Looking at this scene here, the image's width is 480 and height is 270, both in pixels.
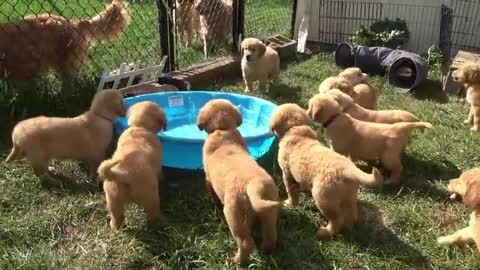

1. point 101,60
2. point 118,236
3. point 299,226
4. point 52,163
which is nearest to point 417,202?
point 299,226

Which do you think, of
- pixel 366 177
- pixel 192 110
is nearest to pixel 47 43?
pixel 192 110

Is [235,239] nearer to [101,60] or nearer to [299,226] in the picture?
[299,226]

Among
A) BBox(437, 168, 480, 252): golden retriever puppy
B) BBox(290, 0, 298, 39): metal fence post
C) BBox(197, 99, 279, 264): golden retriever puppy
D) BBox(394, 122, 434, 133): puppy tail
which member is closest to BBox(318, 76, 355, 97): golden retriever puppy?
BBox(394, 122, 434, 133): puppy tail

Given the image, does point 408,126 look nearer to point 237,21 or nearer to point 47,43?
point 47,43

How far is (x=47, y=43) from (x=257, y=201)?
11.2 ft

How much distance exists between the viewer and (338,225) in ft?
10.7

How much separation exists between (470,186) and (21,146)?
2.97 m

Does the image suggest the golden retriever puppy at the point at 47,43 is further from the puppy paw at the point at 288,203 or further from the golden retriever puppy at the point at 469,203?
the golden retriever puppy at the point at 469,203

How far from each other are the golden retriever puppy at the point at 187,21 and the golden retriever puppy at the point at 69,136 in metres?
4.22

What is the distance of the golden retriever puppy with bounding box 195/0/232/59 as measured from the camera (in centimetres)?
752

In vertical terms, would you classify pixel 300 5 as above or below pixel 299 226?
above

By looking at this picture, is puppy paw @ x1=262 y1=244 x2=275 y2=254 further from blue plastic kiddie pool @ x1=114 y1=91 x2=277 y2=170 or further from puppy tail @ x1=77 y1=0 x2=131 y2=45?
puppy tail @ x1=77 y1=0 x2=131 y2=45

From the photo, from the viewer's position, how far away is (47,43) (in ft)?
16.9

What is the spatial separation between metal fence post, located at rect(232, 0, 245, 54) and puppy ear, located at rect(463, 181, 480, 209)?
4667 mm
